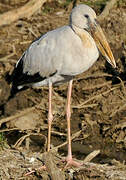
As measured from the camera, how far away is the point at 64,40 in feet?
23.1

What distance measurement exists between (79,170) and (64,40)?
170 cm

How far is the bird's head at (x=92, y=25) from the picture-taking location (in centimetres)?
688

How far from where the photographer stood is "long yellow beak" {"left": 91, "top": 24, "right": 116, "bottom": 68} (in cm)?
688

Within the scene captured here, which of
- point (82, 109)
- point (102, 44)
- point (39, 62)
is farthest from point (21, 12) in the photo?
point (102, 44)

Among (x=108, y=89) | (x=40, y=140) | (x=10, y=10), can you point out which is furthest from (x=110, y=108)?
(x=10, y=10)

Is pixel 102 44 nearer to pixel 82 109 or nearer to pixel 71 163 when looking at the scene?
pixel 71 163

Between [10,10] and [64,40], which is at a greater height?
[64,40]

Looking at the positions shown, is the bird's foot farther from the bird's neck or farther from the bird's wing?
the bird's neck

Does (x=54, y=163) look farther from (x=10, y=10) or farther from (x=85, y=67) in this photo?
(x=10, y=10)

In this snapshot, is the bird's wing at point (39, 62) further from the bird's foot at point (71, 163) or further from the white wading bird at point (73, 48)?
the bird's foot at point (71, 163)

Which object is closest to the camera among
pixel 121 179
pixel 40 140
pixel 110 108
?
pixel 121 179

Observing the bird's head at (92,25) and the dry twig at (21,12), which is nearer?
the bird's head at (92,25)

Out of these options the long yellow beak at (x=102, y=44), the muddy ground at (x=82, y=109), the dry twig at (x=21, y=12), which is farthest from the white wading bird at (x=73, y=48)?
the dry twig at (x=21, y=12)

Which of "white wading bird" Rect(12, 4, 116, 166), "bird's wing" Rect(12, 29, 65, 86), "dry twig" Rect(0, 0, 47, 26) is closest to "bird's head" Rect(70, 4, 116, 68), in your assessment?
"white wading bird" Rect(12, 4, 116, 166)
